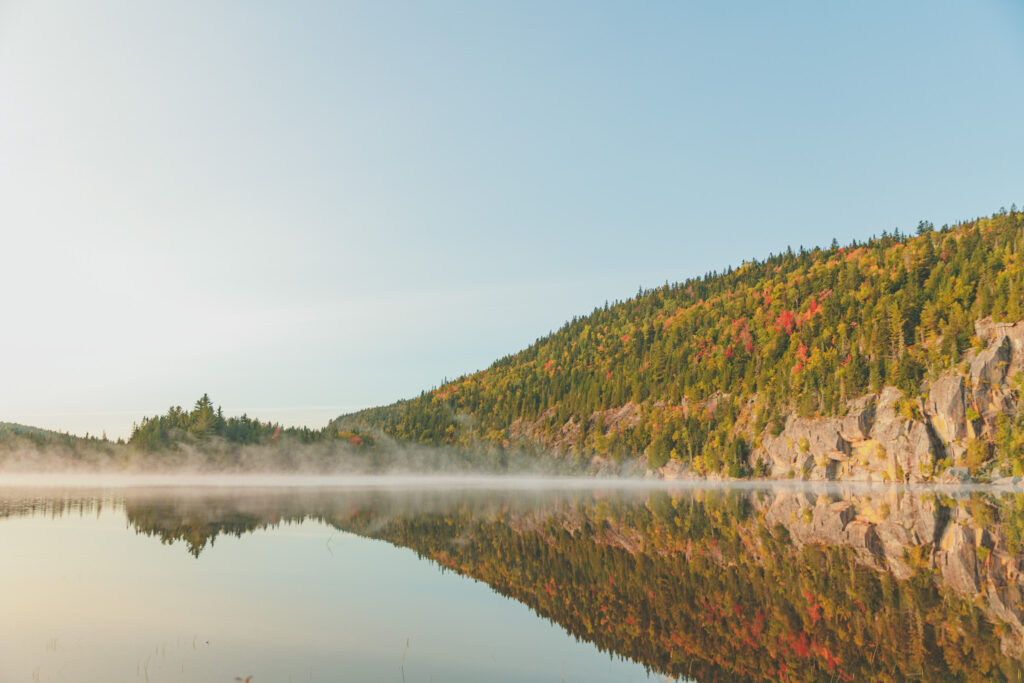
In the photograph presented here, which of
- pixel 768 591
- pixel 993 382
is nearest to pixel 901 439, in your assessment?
pixel 993 382

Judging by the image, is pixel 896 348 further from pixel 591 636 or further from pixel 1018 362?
pixel 591 636

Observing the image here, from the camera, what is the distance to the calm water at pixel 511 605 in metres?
12.8

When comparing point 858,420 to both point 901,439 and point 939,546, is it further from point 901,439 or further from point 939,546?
point 939,546

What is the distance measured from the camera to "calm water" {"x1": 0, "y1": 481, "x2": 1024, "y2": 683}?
12773 mm

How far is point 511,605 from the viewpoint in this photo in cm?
1820

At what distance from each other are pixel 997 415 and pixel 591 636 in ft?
439

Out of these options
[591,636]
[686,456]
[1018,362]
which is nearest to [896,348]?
[1018,362]

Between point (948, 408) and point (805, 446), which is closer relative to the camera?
point (948, 408)

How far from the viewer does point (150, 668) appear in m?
12.4

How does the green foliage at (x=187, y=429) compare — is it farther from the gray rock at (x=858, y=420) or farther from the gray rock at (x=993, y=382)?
the gray rock at (x=993, y=382)

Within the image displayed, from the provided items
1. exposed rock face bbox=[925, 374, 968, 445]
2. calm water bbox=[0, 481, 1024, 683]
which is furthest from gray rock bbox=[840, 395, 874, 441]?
calm water bbox=[0, 481, 1024, 683]

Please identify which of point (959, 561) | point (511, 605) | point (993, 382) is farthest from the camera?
point (993, 382)

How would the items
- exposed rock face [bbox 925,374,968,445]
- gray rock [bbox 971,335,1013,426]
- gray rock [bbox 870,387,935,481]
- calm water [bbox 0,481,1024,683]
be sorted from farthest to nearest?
gray rock [bbox 870,387,935,481] < exposed rock face [bbox 925,374,968,445] < gray rock [bbox 971,335,1013,426] < calm water [bbox 0,481,1024,683]

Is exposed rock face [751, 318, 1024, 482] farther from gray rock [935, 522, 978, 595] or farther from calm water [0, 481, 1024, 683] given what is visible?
calm water [0, 481, 1024, 683]
